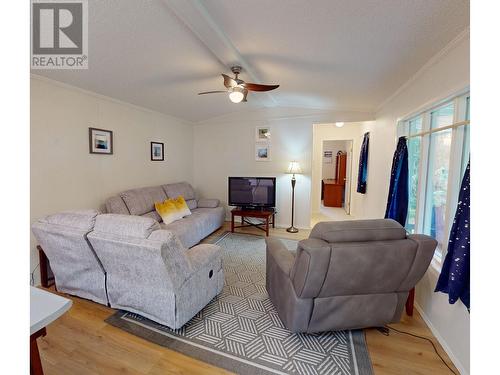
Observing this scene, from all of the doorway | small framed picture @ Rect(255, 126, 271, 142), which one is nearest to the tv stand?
small framed picture @ Rect(255, 126, 271, 142)

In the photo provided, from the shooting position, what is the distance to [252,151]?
16.7 feet

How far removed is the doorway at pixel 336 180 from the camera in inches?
→ 251

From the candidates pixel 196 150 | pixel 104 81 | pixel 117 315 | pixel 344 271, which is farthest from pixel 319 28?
pixel 196 150

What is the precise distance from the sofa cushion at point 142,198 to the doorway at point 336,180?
4216mm

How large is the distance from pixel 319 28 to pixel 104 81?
2.59 metres

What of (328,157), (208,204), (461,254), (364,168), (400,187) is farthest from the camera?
(328,157)

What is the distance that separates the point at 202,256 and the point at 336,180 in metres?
6.87

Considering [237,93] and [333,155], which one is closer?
[237,93]

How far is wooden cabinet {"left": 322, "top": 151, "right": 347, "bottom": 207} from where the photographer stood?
7.35 metres

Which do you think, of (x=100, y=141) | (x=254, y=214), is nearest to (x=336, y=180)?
(x=254, y=214)

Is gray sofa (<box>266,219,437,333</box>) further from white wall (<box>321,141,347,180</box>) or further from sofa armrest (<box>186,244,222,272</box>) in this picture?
white wall (<box>321,141,347,180</box>)

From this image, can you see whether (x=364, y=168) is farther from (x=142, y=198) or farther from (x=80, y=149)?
(x=80, y=149)

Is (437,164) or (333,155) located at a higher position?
(333,155)
